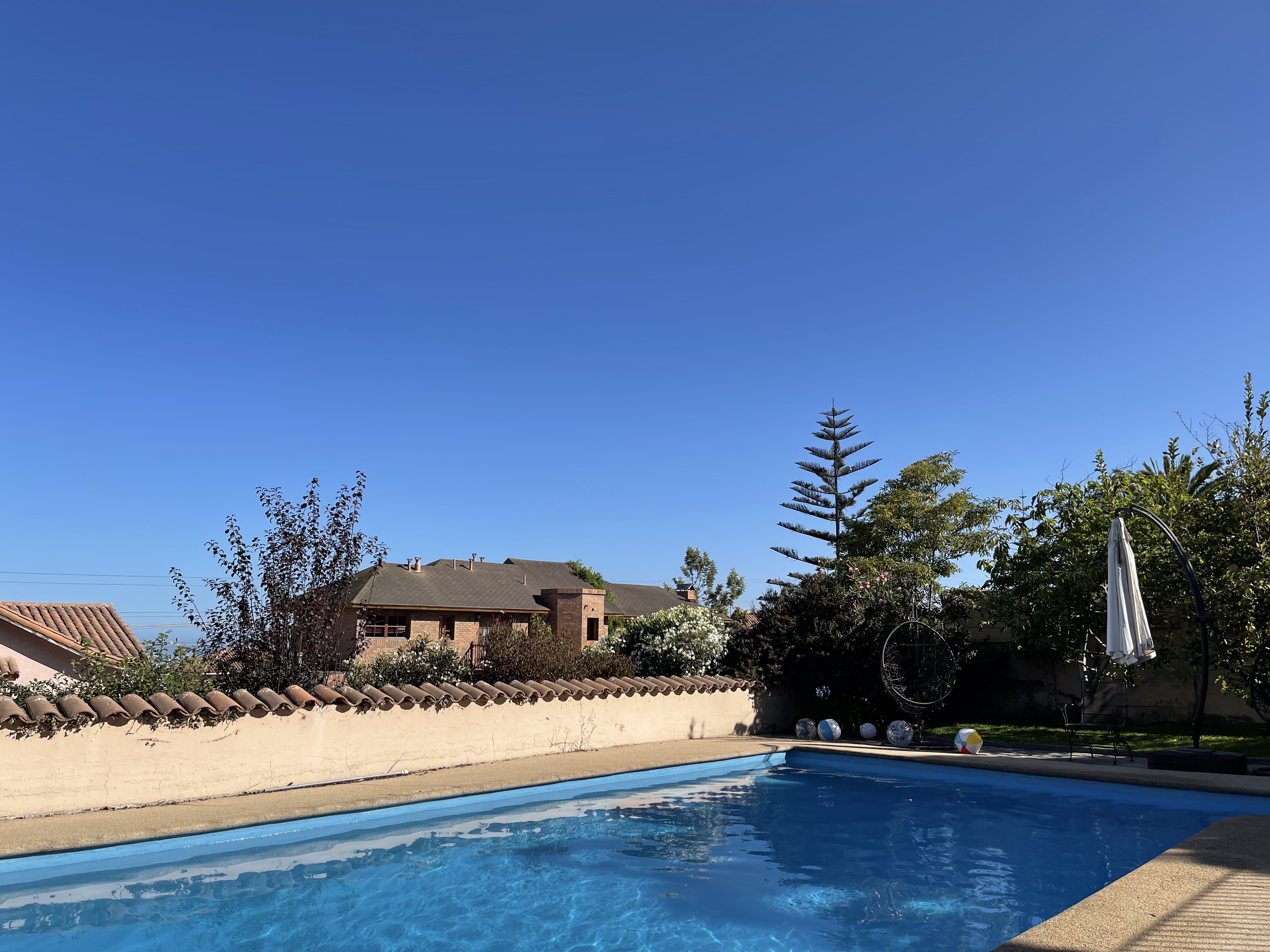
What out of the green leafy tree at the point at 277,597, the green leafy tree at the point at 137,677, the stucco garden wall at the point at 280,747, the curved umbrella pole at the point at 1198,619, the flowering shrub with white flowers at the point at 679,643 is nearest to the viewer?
the stucco garden wall at the point at 280,747

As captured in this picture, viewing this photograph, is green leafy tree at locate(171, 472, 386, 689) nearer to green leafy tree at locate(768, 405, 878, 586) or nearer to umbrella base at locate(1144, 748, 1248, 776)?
umbrella base at locate(1144, 748, 1248, 776)

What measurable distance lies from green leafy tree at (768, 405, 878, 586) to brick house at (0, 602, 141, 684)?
2205 centimetres

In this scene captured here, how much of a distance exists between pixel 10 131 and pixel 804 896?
42.7 feet

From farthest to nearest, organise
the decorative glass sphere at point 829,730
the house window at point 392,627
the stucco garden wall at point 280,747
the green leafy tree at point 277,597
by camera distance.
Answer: the house window at point 392,627 → the decorative glass sphere at point 829,730 → the green leafy tree at point 277,597 → the stucco garden wall at point 280,747

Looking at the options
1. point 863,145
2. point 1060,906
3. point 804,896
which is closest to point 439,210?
point 863,145

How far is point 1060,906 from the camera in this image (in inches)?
218

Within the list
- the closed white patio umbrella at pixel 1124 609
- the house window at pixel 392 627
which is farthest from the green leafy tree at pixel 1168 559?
the house window at pixel 392 627

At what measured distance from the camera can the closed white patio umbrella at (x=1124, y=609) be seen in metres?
8.98

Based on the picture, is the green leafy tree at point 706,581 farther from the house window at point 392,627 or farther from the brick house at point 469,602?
the house window at point 392,627

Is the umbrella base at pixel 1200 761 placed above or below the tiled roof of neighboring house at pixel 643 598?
below

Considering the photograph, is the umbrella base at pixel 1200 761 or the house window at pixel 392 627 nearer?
the umbrella base at pixel 1200 761

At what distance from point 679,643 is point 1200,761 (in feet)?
24.8

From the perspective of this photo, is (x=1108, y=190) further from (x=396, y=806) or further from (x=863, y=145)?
(x=396, y=806)

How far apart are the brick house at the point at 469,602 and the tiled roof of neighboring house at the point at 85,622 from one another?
329 inches
